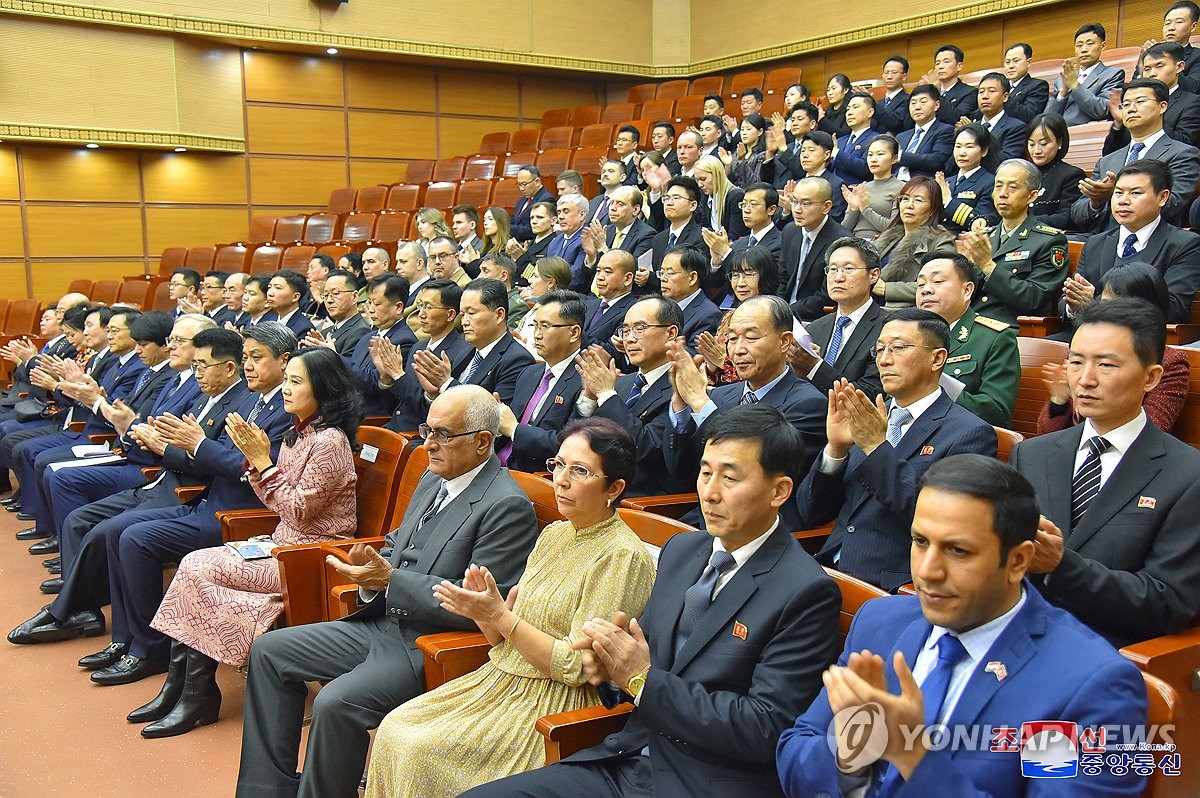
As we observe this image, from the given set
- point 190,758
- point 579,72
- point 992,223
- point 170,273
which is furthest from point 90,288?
point 992,223

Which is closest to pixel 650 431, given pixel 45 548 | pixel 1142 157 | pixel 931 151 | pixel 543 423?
pixel 543 423

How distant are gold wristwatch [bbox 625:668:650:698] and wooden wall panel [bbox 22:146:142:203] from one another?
8.35 metres

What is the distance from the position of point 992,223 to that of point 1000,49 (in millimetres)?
4599

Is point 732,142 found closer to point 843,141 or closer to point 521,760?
point 843,141

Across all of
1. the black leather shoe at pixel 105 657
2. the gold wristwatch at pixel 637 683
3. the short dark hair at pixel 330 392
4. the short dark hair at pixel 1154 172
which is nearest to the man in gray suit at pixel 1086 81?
the short dark hair at pixel 1154 172

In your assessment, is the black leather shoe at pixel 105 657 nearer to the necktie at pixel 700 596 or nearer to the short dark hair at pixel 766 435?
the necktie at pixel 700 596

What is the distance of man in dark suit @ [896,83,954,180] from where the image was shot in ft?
16.3

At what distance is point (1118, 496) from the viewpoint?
1.62 m

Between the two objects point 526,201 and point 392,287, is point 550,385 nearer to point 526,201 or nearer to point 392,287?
point 392,287

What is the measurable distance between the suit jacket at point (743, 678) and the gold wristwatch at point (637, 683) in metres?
0.02

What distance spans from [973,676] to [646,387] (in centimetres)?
178

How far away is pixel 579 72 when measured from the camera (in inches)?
401

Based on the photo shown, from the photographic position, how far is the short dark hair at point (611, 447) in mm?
1859

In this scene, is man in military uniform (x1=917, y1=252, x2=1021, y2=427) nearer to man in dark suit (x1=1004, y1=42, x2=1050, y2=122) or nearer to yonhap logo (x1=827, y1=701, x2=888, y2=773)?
yonhap logo (x1=827, y1=701, x2=888, y2=773)
